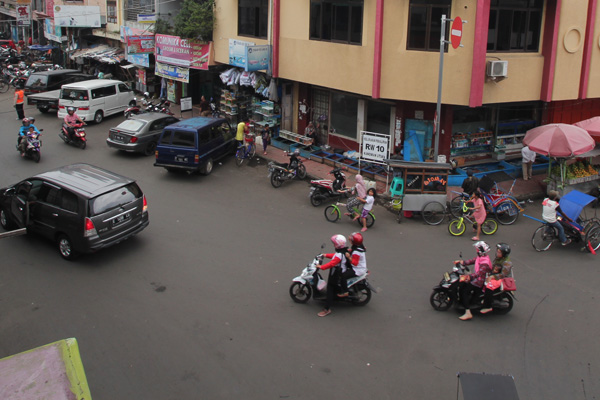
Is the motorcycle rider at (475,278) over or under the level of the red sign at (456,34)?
under

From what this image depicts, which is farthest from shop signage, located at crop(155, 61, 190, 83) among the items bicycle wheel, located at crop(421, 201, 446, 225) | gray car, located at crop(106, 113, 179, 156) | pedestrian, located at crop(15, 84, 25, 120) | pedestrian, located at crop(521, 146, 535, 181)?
pedestrian, located at crop(521, 146, 535, 181)

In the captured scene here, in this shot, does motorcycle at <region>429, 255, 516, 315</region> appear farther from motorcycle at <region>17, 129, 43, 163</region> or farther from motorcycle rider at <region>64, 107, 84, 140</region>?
motorcycle rider at <region>64, 107, 84, 140</region>

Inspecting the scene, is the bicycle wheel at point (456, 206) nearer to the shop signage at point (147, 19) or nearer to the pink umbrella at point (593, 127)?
the pink umbrella at point (593, 127)

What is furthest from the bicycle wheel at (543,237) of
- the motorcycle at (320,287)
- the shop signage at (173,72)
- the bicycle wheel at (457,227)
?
the shop signage at (173,72)

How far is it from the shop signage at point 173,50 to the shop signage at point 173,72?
10.7 inches

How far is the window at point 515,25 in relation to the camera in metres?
16.0

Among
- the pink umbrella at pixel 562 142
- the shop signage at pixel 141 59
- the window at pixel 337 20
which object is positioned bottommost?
the pink umbrella at pixel 562 142

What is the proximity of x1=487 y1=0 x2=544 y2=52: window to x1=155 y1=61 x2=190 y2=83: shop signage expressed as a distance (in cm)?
1441

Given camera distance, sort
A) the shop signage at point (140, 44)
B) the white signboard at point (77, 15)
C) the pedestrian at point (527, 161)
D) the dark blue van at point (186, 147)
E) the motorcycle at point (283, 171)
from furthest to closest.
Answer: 1. the white signboard at point (77, 15)
2. the shop signage at point (140, 44)
3. the dark blue van at point (186, 147)
4. the motorcycle at point (283, 171)
5. the pedestrian at point (527, 161)

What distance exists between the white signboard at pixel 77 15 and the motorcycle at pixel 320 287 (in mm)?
30193

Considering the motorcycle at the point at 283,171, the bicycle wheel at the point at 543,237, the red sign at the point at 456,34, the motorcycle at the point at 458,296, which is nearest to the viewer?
the motorcycle at the point at 458,296

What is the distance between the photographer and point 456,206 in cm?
1459

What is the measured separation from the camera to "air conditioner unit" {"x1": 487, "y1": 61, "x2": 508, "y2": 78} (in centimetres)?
1527

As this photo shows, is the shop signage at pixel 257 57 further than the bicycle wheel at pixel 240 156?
Yes
